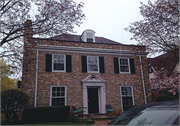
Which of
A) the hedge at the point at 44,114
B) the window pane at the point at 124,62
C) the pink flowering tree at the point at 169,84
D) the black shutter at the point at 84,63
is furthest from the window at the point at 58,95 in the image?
the pink flowering tree at the point at 169,84

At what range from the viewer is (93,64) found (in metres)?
13.0

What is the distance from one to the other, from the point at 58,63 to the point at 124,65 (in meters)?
5.80

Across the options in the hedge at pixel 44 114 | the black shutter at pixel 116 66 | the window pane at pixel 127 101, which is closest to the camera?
the hedge at pixel 44 114

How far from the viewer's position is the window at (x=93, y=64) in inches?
501

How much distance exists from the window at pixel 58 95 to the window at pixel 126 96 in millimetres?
4910

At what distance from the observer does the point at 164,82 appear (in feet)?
63.0

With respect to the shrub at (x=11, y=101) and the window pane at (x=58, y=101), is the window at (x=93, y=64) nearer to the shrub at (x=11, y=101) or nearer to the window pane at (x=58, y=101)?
the window pane at (x=58, y=101)

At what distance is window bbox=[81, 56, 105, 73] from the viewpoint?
12.7 meters

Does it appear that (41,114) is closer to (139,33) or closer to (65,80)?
(65,80)

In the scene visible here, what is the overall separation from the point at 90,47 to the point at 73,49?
1.60m

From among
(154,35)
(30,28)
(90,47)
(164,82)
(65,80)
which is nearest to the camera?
(30,28)

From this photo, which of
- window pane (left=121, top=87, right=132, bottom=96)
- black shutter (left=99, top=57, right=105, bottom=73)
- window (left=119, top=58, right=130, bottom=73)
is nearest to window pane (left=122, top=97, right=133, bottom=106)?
window pane (left=121, top=87, right=132, bottom=96)

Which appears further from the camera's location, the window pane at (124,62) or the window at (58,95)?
the window pane at (124,62)

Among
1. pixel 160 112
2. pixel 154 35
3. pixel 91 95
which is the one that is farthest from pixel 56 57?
pixel 160 112
